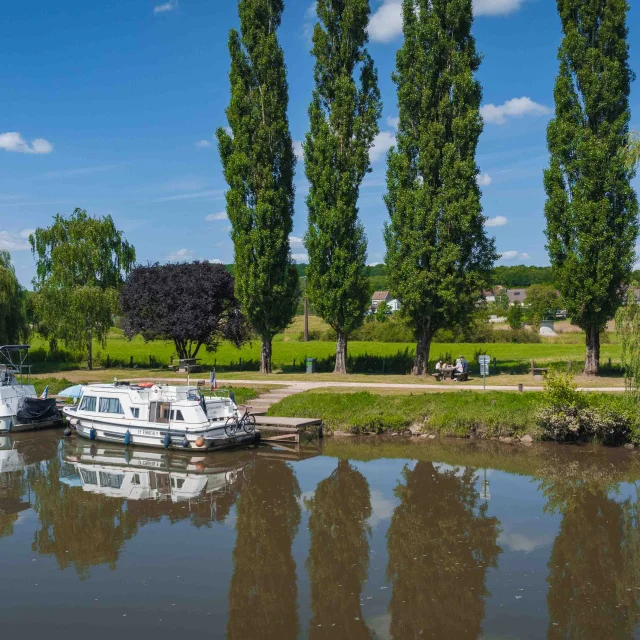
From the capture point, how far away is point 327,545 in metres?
17.0

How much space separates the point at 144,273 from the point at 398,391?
2114 centimetres

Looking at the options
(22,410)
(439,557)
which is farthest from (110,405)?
(439,557)

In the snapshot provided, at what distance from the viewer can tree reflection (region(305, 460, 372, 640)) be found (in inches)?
502

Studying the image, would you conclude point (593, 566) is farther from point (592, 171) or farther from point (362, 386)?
point (592, 171)

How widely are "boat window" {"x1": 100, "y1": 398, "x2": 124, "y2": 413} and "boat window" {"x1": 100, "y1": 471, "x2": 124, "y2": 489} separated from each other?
5.19 meters

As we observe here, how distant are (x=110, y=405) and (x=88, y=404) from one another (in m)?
1.50

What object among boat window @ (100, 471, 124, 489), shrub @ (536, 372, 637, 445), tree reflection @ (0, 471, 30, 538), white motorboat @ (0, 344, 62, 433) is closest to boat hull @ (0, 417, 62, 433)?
white motorboat @ (0, 344, 62, 433)

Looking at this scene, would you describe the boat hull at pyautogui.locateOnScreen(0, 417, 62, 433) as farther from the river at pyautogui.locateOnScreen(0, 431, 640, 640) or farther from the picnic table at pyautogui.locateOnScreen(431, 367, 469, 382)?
the picnic table at pyautogui.locateOnScreen(431, 367, 469, 382)

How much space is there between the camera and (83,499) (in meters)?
21.5

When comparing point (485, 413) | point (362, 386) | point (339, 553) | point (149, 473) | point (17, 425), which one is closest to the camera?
point (339, 553)

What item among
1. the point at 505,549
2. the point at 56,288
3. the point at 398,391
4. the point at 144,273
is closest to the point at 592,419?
the point at 398,391

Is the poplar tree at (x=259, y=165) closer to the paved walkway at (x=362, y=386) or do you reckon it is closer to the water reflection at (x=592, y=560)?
the paved walkway at (x=362, y=386)

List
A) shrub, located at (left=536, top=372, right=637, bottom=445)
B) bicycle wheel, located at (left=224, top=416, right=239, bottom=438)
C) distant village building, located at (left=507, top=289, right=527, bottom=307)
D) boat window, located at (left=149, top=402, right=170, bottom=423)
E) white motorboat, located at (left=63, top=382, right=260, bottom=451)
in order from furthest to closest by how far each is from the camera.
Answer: distant village building, located at (left=507, top=289, right=527, bottom=307), boat window, located at (left=149, top=402, right=170, bottom=423), bicycle wheel, located at (left=224, top=416, right=239, bottom=438), white motorboat, located at (left=63, top=382, right=260, bottom=451), shrub, located at (left=536, top=372, right=637, bottom=445)

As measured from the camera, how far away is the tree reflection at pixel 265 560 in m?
12.8
